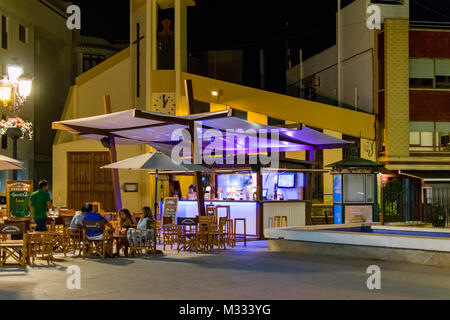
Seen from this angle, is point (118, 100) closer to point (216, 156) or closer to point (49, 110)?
point (216, 156)

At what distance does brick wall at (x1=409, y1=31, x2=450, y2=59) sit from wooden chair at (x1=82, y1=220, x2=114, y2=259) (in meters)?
19.2

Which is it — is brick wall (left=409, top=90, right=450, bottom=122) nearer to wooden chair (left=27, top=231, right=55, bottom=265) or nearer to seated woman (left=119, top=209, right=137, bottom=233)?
seated woman (left=119, top=209, right=137, bottom=233)

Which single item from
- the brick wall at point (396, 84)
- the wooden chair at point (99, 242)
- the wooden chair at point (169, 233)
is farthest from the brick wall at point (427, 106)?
the wooden chair at point (99, 242)

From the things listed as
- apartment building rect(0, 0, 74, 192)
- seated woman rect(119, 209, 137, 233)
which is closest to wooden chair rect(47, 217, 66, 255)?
seated woman rect(119, 209, 137, 233)

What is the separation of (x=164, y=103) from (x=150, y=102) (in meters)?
0.58

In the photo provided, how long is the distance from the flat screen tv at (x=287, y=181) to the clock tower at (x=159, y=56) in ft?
17.2

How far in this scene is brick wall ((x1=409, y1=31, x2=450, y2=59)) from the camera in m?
27.7

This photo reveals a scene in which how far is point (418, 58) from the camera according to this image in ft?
91.2

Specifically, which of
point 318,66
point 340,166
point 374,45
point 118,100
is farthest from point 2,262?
point 318,66

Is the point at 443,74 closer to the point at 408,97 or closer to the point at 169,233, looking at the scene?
the point at 408,97

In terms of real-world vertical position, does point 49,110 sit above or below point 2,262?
above

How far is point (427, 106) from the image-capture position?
28000 mm

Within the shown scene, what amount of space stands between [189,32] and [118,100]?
10.3 m

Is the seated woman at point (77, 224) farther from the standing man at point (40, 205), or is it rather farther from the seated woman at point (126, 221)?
the seated woman at point (126, 221)
